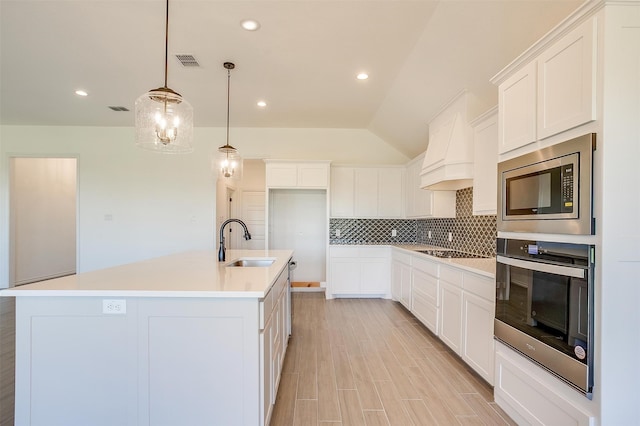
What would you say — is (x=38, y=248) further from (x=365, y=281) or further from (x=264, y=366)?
(x=264, y=366)

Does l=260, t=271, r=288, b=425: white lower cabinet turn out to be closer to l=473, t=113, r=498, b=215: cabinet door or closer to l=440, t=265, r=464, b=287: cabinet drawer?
l=440, t=265, r=464, b=287: cabinet drawer

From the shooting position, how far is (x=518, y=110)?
1.81 metres

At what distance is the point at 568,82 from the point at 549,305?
3.69ft

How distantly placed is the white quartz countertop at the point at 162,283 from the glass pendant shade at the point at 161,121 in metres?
0.97

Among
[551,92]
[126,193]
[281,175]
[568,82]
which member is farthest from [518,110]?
[126,193]

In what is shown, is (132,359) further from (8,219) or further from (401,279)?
(8,219)

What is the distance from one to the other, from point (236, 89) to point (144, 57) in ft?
3.43

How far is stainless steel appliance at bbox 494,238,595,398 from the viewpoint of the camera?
1.35 m

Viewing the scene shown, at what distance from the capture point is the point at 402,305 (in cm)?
447

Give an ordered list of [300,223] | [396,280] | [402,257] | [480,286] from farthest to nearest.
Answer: [300,223] < [396,280] < [402,257] < [480,286]

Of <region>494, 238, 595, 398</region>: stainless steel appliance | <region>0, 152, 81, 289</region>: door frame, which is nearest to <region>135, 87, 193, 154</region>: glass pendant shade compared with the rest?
<region>494, 238, 595, 398</region>: stainless steel appliance

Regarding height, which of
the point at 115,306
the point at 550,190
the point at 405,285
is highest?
the point at 550,190

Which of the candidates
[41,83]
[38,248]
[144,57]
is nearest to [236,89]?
[144,57]

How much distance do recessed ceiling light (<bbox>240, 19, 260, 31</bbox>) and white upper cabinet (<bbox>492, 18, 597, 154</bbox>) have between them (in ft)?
6.31
